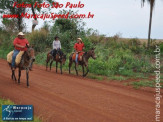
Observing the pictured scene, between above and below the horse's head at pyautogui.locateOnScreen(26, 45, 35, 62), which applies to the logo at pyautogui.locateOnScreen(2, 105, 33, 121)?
below

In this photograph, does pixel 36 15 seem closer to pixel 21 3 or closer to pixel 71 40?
pixel 21 3

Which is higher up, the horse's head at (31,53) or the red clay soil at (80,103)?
the horse's head at (31,53)

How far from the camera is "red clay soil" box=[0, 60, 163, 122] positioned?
6.84 metres

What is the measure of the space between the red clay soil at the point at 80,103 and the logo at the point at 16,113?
0.38 metres

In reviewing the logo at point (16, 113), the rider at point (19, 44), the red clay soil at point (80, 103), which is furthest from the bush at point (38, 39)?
the logo at point (16, 113)

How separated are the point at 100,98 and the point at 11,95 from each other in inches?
137

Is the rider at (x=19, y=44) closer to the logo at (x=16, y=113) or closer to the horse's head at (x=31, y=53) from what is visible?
the horse's head at (x=31, y=53)

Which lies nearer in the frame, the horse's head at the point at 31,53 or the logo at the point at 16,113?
the logo at the point at 16,113

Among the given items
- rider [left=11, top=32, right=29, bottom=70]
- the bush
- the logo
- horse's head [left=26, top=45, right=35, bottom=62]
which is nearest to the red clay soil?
the logo

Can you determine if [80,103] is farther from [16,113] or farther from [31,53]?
[31,53]

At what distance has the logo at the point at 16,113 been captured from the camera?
613 cm

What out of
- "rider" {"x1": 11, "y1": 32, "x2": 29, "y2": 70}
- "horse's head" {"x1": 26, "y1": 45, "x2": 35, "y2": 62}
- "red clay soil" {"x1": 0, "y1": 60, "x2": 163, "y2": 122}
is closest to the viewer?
"red clay soil" {"x1": 0, "y1": 60, "x2": 163, "y2": 122}

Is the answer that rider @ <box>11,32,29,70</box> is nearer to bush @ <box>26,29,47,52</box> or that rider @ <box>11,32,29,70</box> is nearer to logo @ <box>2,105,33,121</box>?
logo @ <box>2,105,33,121</box>

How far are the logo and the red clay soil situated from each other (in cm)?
38
